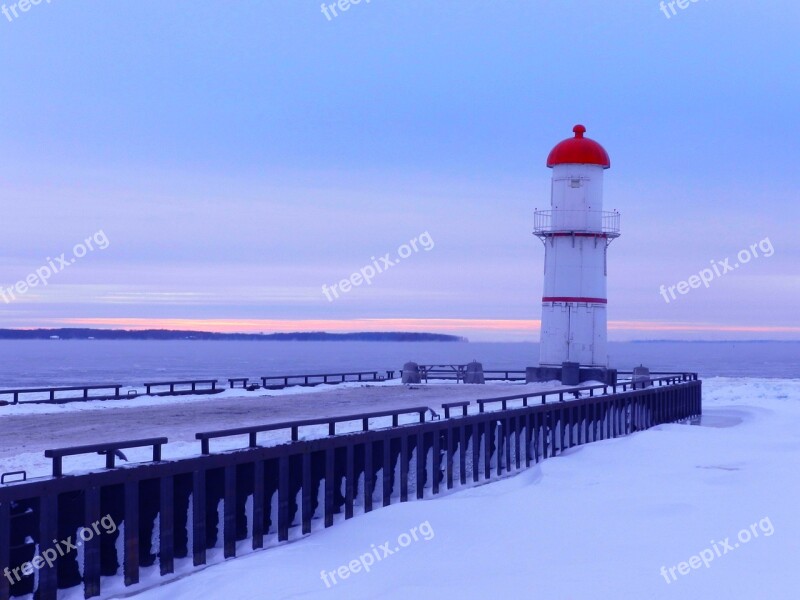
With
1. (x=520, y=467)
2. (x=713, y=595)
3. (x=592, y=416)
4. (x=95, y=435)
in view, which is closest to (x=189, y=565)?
(x=95, y=435)

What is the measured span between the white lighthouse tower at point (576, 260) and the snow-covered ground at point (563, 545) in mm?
18752

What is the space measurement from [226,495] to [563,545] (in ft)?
16.7

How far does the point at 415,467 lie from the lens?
57.5 feet

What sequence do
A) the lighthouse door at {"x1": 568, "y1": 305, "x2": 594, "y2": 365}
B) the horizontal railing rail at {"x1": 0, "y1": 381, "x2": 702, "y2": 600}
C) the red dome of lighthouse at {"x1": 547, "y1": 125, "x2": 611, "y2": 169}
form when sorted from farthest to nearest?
1. the red dome of lighthouse at {"x1": 547, "y1": 125, "x2": 611, "y2": 169}
2. the lighthouse door at {"x1": 568, "y1": 305, "x2": 594, "y2": 365}
3. the horizontal railing rail at {"x1": 0, "y1": 381, "x2": 702, "y2": 600}

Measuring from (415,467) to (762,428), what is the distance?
17964mm

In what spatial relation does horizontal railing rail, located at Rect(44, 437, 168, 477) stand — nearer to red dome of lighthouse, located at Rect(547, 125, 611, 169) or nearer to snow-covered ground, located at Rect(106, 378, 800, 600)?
snow-covered ground, located at Rect(106, 378, 800, 600)

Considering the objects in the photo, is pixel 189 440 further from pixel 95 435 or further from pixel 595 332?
pixel 595 332

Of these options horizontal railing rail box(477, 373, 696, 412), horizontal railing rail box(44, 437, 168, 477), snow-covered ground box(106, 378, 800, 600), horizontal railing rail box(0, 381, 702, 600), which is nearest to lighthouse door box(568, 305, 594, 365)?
horizontal railing rail box(477, 373, 696, 412)

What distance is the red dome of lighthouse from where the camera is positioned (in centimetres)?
3881

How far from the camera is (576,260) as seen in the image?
38.4 meters

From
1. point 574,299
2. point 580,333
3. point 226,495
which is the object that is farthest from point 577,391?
point 226,495

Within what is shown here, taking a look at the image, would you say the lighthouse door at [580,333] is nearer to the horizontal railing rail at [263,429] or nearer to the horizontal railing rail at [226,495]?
the horizontal railing rail at [226,495]

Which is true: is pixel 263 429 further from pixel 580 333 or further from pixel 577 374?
pixel 580 333

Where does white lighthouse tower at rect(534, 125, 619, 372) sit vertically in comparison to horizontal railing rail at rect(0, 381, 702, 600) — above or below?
above
